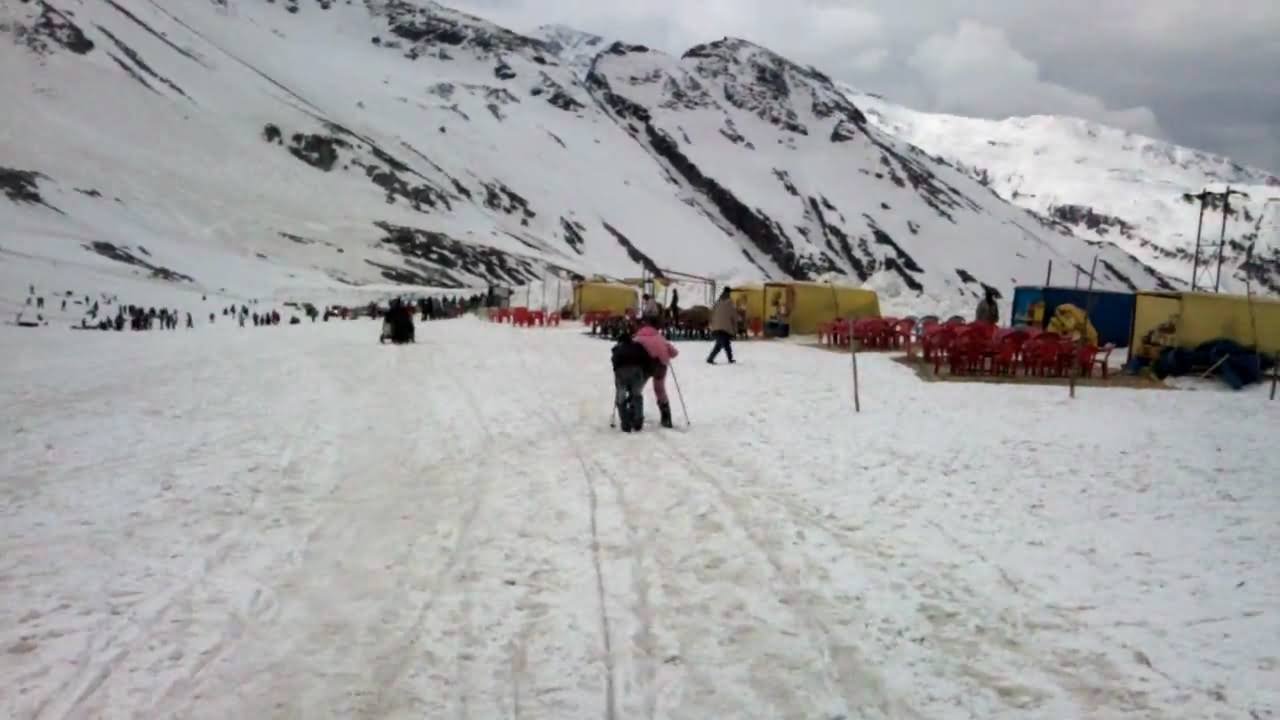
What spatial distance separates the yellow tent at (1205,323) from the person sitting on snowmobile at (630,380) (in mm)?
14138

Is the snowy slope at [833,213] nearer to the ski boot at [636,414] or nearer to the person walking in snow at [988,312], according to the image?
the person walking in snow at [988,312]

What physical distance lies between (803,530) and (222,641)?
4.40 metres

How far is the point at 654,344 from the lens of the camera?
41.4 feet

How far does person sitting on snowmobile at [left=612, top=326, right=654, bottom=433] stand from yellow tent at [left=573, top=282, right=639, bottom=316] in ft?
113

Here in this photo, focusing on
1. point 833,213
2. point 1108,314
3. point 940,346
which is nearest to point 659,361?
point 940,346

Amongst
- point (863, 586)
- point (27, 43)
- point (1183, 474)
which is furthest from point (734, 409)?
point (27, 43)

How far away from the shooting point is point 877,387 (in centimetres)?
1759

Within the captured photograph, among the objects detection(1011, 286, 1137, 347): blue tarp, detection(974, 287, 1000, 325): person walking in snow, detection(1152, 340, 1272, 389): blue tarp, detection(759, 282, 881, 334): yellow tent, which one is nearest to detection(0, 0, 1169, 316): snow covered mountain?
detection(759, 282, 881, 334): yellow tent

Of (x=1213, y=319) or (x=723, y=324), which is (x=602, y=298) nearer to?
(x=723, y=324)

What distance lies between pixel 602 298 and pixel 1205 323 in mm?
30820

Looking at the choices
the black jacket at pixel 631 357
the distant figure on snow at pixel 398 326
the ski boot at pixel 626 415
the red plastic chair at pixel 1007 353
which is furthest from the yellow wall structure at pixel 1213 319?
the distant figure on snow at pixel 398 326

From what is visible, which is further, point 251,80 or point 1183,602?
point 251,80

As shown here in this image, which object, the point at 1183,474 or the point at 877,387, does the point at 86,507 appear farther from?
the point at 877,387

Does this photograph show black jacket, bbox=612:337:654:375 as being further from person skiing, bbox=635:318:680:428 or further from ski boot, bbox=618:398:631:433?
ski boot, bbox=618:398:631:433
